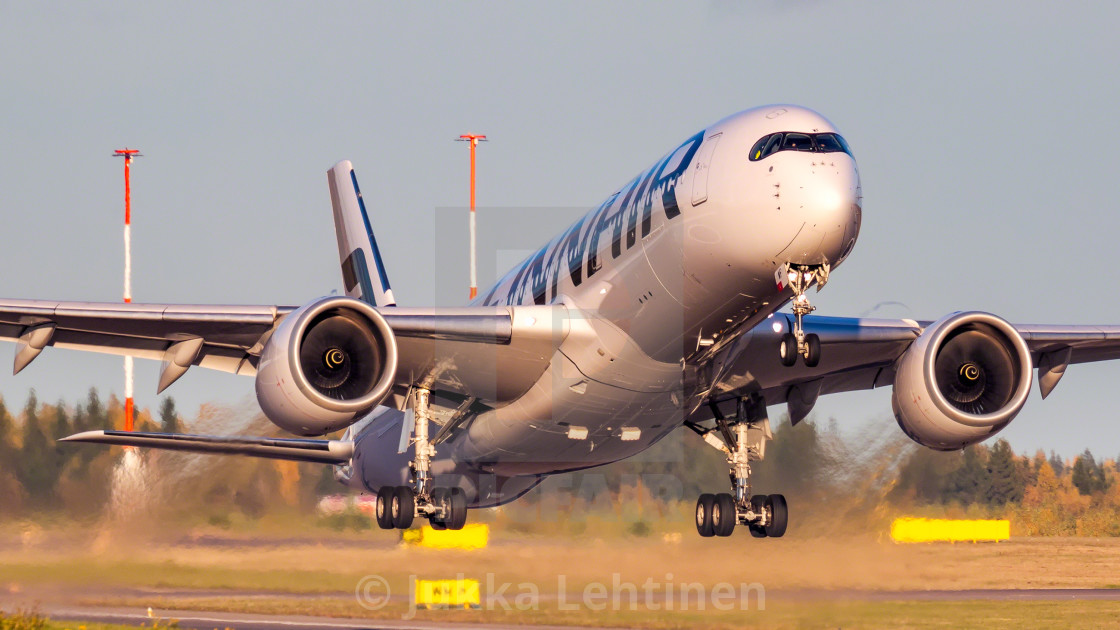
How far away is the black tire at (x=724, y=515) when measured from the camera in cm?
2591

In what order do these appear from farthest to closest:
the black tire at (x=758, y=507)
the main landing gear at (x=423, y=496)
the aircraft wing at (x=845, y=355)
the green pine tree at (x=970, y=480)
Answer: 1. the green pine tree at (x=970, y=480)
2. the black tire at (x=758, y=507)
3. the main landing gear at (x=423, y=496)
4. the aircraft wing at (x=845, y=355)

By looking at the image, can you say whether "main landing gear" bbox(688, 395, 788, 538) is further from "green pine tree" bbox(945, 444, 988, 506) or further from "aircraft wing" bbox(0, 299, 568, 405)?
"green pine tree" bbox(945, 444, 988, 506)

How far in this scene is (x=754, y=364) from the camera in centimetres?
2361

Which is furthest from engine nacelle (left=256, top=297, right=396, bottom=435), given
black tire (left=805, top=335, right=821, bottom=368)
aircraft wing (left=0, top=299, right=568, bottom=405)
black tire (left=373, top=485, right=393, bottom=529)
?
black tire (left=805, top=335, right=821, bottom=368)

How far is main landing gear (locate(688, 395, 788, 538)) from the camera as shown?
25.4 m

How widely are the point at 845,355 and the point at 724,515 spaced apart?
4.09 meters

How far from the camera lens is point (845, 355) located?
24.1 meters

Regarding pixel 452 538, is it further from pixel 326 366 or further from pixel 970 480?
pixel 970 480

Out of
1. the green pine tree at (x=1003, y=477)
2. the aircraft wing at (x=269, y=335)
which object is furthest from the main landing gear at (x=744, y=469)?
the green pine tree at (x=1003, y=477)

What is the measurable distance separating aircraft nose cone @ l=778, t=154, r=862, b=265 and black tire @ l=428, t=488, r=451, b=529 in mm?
8668

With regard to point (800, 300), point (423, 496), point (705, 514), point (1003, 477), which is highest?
point (800, 300)

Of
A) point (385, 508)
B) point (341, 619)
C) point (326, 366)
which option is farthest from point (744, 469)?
point (341, 619)

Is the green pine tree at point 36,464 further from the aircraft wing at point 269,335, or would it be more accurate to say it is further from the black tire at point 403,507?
the black tire at point 403,507

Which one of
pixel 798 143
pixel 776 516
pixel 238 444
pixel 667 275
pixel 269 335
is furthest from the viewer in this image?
pixel 238 444
